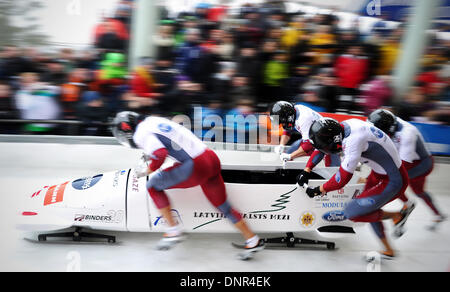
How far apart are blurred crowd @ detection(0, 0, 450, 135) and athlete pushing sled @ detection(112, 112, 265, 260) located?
1755mm

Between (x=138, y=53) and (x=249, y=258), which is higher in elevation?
(x=138, y=53)

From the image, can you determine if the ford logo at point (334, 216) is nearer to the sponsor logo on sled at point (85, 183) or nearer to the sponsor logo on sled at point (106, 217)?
the sponsor logo on sled at point (106, 217)

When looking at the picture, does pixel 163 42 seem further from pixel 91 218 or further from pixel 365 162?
pixel 365 162

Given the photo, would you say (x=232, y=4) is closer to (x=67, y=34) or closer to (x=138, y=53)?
(x=138, y=53)

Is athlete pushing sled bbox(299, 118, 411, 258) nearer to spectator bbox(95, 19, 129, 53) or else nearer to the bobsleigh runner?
the bobsleigh runner

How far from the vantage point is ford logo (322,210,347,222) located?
10.4 ft

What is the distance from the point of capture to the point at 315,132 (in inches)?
108

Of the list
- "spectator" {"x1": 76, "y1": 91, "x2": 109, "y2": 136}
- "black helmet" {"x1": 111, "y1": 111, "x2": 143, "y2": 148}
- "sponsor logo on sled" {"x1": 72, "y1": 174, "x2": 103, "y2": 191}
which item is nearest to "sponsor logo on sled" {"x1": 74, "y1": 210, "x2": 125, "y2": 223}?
"sponsor logo on sled" {"x1": 72, "y1": 174, "x2": 103, "y2": 191}

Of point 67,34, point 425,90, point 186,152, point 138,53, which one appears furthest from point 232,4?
point 186,152

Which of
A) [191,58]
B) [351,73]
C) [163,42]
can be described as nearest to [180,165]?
[191,58]

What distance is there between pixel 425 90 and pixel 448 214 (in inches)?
70.7

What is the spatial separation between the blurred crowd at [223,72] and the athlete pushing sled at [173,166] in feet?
5.76

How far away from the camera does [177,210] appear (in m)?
3.00

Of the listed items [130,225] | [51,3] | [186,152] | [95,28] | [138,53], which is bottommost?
[130,225]
